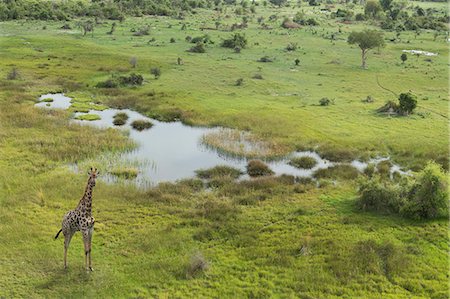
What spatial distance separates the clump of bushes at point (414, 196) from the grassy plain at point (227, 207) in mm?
705

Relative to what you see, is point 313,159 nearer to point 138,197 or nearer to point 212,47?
point 138,197

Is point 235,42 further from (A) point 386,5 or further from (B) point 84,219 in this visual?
(A) point 386,5

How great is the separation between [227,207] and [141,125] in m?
20.1

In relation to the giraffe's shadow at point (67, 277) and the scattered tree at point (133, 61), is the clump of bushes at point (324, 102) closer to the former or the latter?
the scattered tree at point (133, 61)

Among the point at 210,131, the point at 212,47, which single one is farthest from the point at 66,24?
the point at 210,131

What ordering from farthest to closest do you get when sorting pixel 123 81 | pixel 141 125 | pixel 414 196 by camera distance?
1. pixel 123 81
2. pixel 141 125
3. pixel 414 196

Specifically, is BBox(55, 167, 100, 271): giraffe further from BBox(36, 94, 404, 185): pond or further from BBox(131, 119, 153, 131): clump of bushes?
BBox(131, 119, 153, 131): clump of bushes

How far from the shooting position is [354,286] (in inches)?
820

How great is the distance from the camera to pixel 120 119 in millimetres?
47031

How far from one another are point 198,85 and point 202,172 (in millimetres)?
26435

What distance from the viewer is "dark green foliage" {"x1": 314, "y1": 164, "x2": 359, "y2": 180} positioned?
114 feet

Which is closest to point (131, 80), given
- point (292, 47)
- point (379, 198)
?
point (292, 47)

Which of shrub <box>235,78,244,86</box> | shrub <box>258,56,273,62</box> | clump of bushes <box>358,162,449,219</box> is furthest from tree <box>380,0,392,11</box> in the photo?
clump of bushes <box>358,162,449,219</box>

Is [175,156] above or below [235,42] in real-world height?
below
